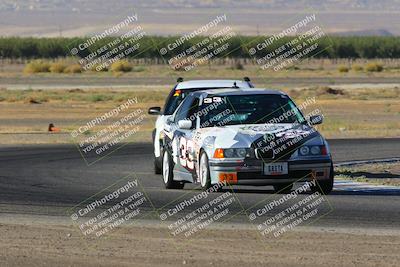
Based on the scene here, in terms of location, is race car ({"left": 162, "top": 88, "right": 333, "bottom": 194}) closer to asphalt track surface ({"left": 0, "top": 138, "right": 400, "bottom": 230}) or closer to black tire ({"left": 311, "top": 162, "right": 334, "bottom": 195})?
black tire ({"left": 311, "top": 162, "right": 334, "bottom": 195})

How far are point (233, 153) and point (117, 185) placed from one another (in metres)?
3.54

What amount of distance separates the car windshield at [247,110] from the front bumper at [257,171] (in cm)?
115

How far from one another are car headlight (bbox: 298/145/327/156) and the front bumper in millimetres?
91

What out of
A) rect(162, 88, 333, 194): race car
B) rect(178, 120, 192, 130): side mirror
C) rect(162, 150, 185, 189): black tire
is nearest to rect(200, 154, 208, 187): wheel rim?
rect(162, 88, 333, 194): race car

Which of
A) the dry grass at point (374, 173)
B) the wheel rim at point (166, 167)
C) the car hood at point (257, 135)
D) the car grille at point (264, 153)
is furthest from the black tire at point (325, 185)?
the dry grass at point (374, 173)

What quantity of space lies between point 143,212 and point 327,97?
45.8 m

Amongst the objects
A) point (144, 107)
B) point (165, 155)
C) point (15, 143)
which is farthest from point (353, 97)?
point (165, 155)

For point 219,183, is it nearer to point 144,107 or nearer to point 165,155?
point 165,155

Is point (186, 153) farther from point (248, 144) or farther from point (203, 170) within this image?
point (248, 144)

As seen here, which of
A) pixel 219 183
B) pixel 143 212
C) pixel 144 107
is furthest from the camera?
pixel 144 107

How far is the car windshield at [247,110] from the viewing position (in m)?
17.6

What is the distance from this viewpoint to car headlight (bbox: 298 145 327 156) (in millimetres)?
16500

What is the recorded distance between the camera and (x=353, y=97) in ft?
199

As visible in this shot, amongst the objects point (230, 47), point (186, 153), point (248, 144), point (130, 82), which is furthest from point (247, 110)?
point (230, 47)
